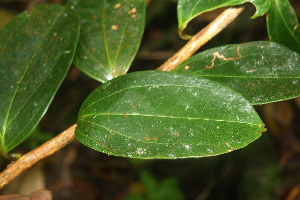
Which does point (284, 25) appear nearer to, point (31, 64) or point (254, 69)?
point (254, 69)

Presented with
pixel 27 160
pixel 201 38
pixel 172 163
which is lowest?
pixel 172 163

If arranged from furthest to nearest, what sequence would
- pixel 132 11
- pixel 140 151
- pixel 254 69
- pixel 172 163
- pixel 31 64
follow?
pixel 172 163 < pixel 132 11 < pixel 31 64 < pixel 254 69 < pixel 140 151

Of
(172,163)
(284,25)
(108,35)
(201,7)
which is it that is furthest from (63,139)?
(172,163)

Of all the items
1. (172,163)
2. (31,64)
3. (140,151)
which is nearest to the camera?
(140,151)

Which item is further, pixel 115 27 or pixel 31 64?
pixel 115 27

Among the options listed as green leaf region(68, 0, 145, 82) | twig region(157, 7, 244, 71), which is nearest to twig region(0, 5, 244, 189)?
twig region(157, 7, 244, 71)

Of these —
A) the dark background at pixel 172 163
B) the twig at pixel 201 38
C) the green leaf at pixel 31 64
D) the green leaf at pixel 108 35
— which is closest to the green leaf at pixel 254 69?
the twig at pixel 201 38

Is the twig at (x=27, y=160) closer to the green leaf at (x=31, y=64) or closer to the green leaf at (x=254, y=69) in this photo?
the green leaf at (x=31, y=64)

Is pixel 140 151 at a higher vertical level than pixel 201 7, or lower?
lower
